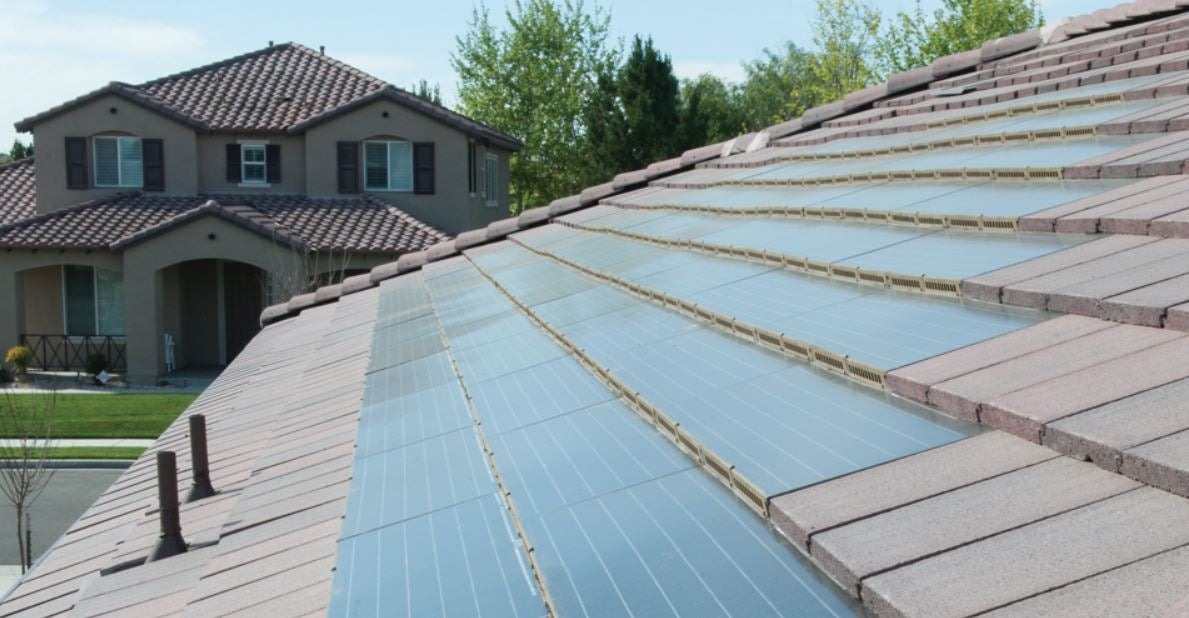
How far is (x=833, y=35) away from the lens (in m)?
59.4

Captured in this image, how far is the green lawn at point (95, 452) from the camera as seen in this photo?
2511 cm

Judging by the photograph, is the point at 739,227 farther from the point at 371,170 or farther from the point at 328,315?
the point at 371,170

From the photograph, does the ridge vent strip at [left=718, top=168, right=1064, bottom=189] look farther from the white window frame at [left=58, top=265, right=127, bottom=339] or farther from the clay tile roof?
the clay tile roof

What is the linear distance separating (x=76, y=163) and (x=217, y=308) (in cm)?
623

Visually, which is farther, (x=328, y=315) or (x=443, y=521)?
(x=328, y=315)

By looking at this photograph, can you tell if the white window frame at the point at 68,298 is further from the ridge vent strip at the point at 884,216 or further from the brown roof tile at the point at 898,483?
the brown roof tile at the point at 898,483

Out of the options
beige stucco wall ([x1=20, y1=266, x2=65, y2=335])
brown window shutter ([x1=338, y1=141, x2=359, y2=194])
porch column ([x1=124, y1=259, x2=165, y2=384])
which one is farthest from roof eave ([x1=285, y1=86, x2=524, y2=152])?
beige stucco wall ([x1=20, y1=266, x2=65, y2=335])

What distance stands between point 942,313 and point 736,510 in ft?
5.10

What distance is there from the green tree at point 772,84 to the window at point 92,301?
170ft

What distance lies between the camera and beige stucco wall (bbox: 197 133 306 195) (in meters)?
39.8

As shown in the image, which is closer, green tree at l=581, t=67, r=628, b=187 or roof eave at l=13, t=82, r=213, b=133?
roof eave at l=13, t=82, r=213, b=133

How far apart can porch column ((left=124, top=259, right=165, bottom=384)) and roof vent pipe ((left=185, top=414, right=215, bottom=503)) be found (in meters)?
31.2

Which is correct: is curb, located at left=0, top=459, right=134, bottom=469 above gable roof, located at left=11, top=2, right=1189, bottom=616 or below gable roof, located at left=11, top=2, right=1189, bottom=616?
below

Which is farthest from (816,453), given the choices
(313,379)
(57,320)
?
(57,320)
